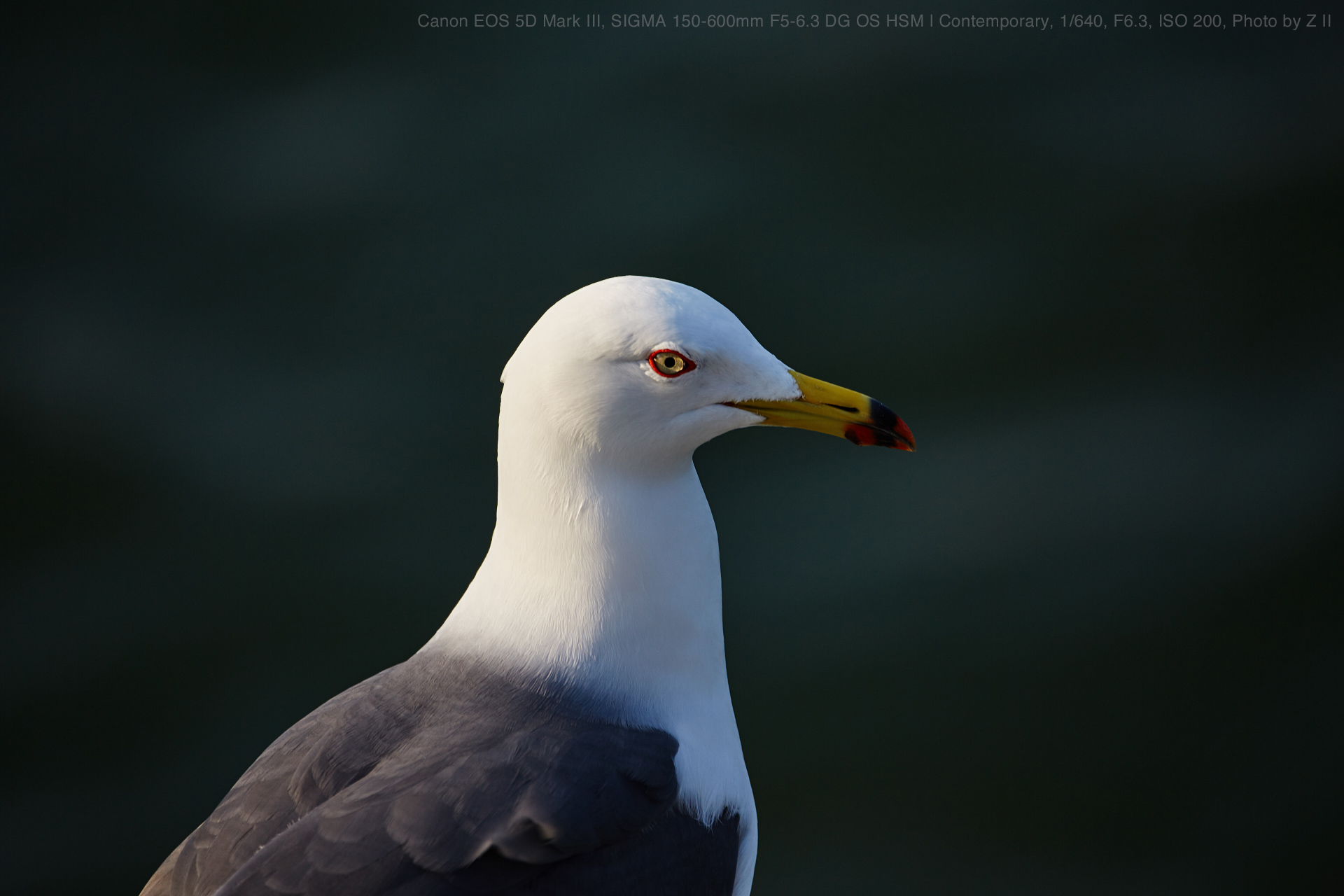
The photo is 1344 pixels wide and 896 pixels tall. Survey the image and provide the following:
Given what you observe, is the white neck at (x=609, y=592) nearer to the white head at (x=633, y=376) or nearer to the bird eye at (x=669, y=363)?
the white head at (x=633, y=376)

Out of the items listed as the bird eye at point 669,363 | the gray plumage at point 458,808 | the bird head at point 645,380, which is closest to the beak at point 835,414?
the bird head at point 645,380

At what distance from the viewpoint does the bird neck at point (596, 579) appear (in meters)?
1.71

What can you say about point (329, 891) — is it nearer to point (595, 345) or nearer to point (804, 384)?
point (595, 345)

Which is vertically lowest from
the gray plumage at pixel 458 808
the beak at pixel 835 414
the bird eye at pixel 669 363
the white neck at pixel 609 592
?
the gray plumage at pixel 458 808

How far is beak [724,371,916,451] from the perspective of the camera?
1.71m

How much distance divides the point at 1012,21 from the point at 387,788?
3.12 meters

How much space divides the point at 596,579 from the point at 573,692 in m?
0.17

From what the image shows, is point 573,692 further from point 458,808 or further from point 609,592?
point 458,808

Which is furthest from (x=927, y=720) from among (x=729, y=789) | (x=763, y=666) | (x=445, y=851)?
(x=445, y=851)

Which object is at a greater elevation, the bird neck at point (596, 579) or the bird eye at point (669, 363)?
the bird eye at point (669, 363)

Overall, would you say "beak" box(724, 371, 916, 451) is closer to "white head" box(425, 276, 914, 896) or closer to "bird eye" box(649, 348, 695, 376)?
"white head" box(425, 276, 914, 896)

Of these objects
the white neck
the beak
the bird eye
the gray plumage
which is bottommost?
the gray plumage

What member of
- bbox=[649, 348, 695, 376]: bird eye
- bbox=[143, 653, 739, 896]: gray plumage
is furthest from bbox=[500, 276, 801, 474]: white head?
bbox=[143, 653, 739, 896]: gray plumage

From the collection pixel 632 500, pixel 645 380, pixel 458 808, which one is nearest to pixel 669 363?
pixel 645 380
